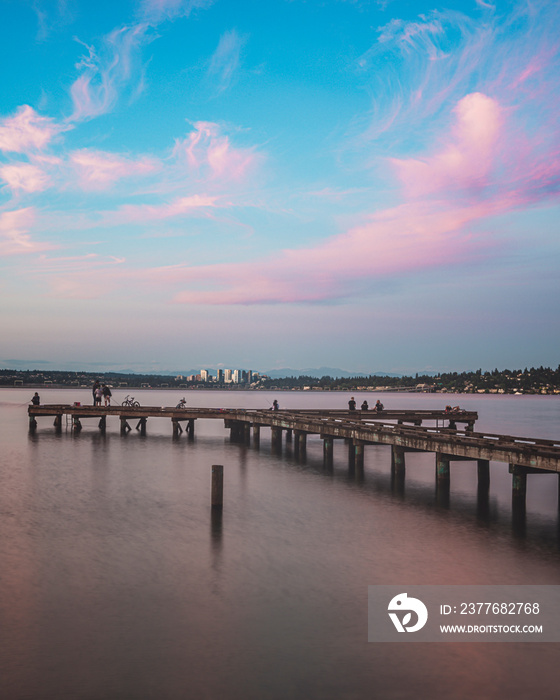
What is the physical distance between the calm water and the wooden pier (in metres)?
1.65

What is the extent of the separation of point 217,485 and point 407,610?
10.4m

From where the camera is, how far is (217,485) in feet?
73.8

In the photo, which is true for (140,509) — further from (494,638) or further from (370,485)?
(494,638)

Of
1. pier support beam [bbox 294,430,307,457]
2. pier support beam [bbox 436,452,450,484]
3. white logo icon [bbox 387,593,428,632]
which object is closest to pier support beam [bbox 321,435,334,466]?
pier support beam [bbox 294,430,307,457]

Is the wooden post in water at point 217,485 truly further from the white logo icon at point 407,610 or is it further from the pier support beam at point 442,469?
the pier support beam at point 442,469

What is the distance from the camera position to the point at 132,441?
47.3m

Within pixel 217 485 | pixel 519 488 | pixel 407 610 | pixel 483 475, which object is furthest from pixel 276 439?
pixel 407 610

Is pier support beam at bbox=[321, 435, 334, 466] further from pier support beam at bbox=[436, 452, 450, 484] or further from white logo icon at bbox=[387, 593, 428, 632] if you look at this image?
→ white logo icon at bbox=[387, 593, 428, 632]

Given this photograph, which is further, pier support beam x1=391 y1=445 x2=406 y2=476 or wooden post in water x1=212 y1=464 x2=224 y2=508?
pier support beam x1=391 y1=445 x2=406 y2=476

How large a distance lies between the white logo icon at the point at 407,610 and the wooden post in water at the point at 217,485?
905 cm

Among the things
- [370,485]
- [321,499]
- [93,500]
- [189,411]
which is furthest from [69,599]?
[189,411]

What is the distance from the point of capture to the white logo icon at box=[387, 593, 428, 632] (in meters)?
12.5

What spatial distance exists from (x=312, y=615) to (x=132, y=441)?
36.5 metres

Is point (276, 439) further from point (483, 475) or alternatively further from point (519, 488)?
point (519, 488)
